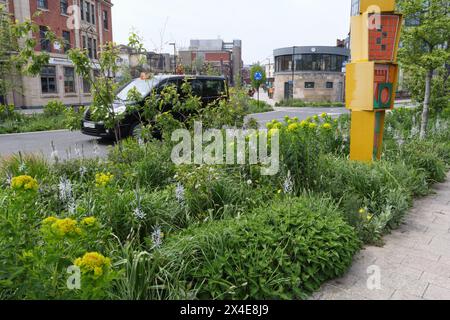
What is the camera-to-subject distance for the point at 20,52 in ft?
17.0

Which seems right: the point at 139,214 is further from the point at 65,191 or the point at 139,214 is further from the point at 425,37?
the point at 425,37

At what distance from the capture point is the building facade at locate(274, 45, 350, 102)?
4553cm

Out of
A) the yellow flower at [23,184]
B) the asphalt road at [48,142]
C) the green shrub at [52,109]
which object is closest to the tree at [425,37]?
the asphalt road at [48,142]

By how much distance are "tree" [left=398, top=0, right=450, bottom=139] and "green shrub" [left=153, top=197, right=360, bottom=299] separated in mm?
6397

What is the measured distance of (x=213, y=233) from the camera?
3002 millimetres

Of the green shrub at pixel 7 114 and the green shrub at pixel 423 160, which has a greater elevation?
the green shrub at pixel 7 114

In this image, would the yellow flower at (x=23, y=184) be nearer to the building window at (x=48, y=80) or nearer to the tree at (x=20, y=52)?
the tree at (x=20, y=52)

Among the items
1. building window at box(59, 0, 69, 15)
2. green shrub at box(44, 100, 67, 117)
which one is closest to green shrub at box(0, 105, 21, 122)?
green shrub at box(44, 100, 67, 117)

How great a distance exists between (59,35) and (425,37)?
81.1ft

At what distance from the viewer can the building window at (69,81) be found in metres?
32.3

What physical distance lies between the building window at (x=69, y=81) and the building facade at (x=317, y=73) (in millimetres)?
26009
